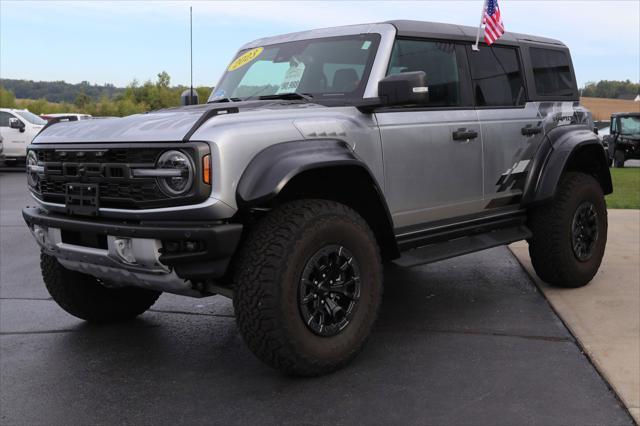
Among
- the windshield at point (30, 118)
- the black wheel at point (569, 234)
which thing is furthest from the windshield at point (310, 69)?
the windshield at point (30, 118)

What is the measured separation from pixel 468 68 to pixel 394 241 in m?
1.58

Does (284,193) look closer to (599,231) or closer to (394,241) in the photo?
(394,241)

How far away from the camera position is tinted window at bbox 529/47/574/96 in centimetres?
553

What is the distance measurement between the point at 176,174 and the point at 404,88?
4.38 ft

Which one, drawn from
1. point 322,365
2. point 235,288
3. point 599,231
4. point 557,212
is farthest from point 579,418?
point 599,231

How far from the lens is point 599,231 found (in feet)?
18.5

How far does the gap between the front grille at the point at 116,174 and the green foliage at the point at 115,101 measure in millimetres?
67503

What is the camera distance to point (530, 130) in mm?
5148

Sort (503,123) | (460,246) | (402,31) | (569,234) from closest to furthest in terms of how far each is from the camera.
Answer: (402,31), (460,246), (503,123), (569,234)

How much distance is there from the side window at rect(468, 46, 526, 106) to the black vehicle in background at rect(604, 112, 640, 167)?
18.5 meters

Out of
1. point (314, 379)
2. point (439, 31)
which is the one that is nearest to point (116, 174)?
point (314, 379)

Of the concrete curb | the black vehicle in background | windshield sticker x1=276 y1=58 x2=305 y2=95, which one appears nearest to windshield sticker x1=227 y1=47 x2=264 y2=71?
windshield sticker x1=276 y1=58 x2=305 y2=95

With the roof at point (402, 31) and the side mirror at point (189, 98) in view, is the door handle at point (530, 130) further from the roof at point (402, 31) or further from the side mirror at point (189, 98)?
the side mirror at point (189, 98)

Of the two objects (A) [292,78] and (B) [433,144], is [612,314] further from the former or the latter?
(A) [292,78]
